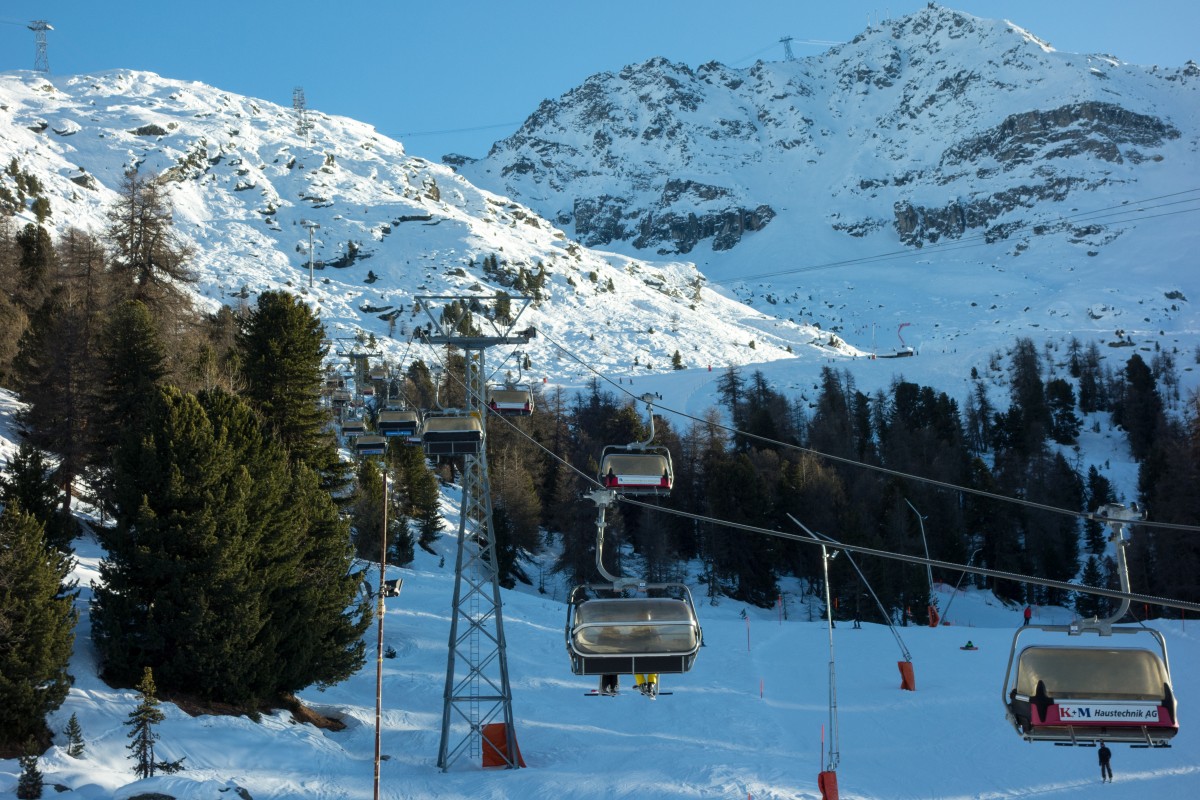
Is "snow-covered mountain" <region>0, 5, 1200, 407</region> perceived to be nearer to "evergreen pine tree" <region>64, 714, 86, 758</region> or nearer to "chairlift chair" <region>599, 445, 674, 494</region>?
"evergreen pine tree" <region>64, 714, 86, 758</region>

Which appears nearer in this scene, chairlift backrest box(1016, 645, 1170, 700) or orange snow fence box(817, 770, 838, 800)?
chairlift backrest box(1016, 645, 1170, 700)

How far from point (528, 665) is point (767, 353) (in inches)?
3450

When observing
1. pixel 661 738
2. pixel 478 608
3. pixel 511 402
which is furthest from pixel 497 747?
pixel 511 402

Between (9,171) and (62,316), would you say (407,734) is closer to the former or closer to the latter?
(62,316)

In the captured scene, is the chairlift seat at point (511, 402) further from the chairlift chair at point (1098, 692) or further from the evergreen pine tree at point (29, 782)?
the chairlift chair at point (1098, 692)

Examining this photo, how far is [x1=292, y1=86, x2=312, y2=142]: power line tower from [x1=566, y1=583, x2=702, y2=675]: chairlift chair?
17038cm

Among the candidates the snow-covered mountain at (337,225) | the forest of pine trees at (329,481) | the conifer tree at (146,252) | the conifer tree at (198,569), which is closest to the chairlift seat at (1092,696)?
the forest of pine trees at (329,481)

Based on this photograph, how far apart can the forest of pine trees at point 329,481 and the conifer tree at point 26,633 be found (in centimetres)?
5

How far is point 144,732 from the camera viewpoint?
1806 centimetres

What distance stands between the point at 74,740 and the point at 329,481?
49.7ft

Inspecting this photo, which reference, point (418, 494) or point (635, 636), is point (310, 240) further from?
point (635, 636)

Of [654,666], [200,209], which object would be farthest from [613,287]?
[654,666]

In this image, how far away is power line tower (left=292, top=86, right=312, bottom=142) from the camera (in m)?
172

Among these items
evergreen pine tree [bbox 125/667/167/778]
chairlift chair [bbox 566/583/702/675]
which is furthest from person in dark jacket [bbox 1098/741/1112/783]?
evergreen pine tree [bbox 125/667/167/778]
